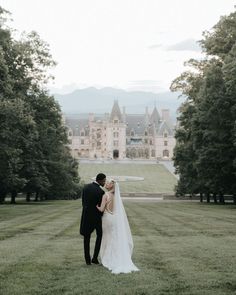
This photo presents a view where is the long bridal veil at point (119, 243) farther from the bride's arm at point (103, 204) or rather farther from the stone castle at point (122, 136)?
the stone castle at point (122, 136)

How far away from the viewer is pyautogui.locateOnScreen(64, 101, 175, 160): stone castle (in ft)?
565

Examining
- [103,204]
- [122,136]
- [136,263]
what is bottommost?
[136,263]

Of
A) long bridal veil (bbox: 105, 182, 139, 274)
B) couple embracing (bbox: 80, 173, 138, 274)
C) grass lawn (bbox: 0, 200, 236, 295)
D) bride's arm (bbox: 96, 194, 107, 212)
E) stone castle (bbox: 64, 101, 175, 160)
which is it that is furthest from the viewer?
stone castle (bbox: 64, 101, 175, 160)

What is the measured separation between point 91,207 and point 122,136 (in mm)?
163928

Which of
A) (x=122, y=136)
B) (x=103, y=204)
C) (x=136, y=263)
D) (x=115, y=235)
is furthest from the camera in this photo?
(x=122, y=136)

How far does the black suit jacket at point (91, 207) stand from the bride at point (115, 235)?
4.2 inches

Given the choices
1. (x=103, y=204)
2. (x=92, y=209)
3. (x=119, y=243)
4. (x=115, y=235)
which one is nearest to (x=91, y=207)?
(x=92, y=209)

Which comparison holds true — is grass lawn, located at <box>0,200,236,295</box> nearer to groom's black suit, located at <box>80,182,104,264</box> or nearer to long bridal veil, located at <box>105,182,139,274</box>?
long bridal veil, located at <box>105,182,139,274</box>

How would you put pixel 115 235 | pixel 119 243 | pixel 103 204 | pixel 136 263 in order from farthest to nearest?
pixel 136 263 < pixel 103 204 < pixel 115 235 < pixel 119 243

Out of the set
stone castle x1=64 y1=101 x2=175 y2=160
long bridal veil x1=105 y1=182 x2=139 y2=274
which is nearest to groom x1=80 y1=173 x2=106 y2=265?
long bridal veil x1=105 y1=182 x2=139 y2=274

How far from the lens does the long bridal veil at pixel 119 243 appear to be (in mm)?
9656

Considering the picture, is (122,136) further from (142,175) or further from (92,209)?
(92,209)

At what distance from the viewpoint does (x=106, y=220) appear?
403 inches

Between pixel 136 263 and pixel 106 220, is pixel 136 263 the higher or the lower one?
the lower one
